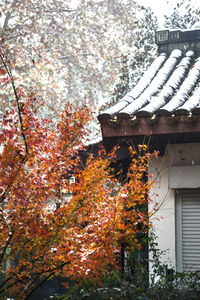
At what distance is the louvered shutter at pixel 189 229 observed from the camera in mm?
5730

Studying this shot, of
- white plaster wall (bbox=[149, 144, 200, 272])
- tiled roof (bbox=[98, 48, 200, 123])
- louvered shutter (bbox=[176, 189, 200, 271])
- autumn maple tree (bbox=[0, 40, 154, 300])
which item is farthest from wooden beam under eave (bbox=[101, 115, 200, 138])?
louvered shutter (bbox=[176, 189, 200, 271])

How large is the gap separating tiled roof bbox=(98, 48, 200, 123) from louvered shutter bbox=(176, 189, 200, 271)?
138 cm

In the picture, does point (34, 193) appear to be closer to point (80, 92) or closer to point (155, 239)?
point (155, 239)

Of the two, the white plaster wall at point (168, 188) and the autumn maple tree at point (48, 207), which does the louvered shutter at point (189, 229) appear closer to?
the white plaster wall at point (168, 188)

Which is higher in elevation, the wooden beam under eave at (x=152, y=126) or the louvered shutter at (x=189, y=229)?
the wooden beam under eave at (x=152, y=126)

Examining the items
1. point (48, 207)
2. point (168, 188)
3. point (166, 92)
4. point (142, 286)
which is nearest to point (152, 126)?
point (166, 92)

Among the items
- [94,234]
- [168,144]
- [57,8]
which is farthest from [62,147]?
[57,8]

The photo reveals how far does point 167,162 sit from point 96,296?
2.14 meters

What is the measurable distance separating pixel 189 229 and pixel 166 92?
1.98m

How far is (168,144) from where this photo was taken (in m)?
5.82

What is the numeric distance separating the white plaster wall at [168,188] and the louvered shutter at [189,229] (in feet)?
0.36

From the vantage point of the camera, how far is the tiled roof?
5.03 meters

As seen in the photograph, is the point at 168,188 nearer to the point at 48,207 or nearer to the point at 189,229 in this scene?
the point at 189,229

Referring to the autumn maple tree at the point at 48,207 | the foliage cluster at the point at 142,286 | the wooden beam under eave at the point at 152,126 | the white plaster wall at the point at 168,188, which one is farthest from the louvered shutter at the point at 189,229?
the wooden beam under eave at the point at 152,126
